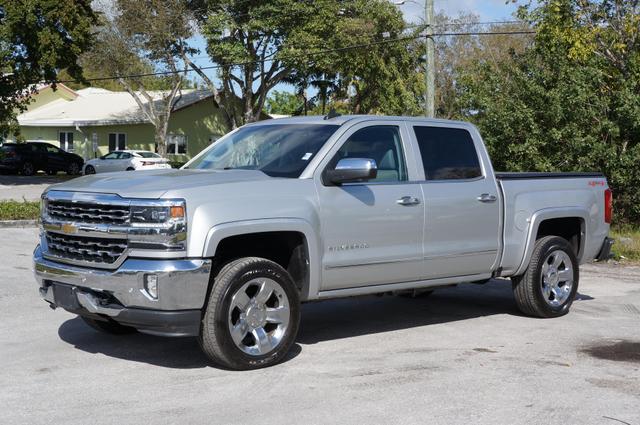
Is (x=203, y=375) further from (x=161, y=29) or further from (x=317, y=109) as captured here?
(x=317, y=109)

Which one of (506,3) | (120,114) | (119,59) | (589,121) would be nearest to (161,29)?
(119,59)

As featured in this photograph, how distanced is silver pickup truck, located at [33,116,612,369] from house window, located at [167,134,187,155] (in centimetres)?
4674

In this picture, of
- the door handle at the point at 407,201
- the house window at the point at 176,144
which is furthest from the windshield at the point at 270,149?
the house window at the point at 176,144

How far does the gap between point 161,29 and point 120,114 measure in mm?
14284

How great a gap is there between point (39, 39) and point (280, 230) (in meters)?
29.6

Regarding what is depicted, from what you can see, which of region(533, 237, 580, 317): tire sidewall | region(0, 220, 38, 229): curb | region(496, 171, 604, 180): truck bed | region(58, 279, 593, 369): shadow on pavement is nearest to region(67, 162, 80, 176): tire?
region(0, 220, 38, 229): curb

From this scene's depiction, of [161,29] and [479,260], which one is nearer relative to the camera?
[479,260]

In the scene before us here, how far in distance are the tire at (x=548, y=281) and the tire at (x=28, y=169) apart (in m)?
38.3

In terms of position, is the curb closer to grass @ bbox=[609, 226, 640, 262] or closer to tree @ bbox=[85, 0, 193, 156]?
grass @ bbox=[609, 226, 640, 262]

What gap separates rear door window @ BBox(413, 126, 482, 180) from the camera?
7.95m

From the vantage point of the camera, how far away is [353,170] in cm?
686

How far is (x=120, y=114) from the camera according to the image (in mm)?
54250

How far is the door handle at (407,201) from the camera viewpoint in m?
7.43

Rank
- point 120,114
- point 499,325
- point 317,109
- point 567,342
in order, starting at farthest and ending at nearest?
1. point 317,109
2. point 120,114
3. point 499,325
4. point 567,342
